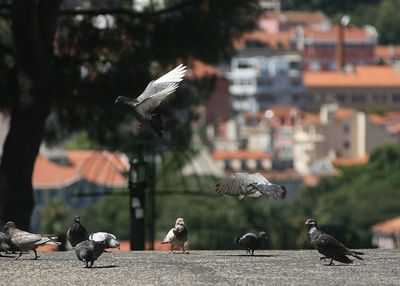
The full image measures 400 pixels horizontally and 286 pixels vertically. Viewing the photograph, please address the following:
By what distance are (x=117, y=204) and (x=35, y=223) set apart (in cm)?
2047

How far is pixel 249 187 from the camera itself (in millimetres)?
10703

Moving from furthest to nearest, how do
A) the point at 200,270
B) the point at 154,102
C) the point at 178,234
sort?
the point at 178,234
the point at 154,102
the point at 200,270

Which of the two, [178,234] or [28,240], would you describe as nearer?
[28,240]

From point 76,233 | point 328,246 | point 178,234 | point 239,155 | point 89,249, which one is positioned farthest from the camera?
point 239,155

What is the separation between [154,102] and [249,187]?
1.10 metres

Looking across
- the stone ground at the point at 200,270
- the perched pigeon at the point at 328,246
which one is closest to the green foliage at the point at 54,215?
the stone ground at the point at 200,270

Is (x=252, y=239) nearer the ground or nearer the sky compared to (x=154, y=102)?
nearer the ground

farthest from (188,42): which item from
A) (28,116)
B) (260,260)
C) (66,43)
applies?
(260,260)

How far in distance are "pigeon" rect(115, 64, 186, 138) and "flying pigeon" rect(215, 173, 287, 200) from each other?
0.83 m

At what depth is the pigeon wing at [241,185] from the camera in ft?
35.0

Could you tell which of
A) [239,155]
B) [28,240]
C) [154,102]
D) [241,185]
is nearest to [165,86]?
[154,102]

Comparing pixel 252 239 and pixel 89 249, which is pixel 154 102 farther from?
pixel 252 239

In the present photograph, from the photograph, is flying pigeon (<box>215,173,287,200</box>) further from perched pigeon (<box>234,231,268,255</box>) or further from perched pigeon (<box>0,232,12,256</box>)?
perched pigeon (<box>0,232,12,256</box>)

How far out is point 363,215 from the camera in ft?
346
